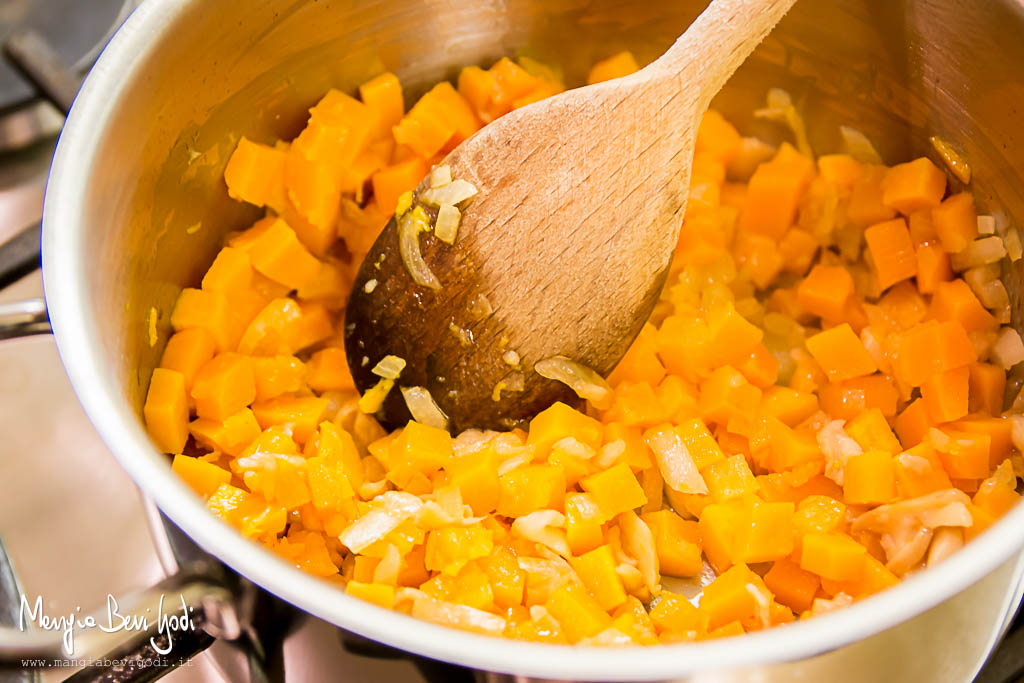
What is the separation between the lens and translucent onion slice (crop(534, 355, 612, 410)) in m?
1.58

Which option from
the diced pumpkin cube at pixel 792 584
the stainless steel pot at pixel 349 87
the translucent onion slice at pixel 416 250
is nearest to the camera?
the stainless steel pot at pixel 349 87

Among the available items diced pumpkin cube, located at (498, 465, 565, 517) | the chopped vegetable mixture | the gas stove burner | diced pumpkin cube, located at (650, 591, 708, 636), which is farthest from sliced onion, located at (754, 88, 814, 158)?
the gas stove burner

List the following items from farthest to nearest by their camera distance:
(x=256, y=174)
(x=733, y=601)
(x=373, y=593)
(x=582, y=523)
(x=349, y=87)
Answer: (x=349, y=87) < (x=256, y=174) < (x=582, y=523) < (x=733, y=601) < (x=373, y=593)

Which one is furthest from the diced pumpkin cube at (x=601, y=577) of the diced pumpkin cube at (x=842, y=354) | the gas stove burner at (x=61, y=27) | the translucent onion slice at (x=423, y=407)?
the gas stove burner at (x=61, y=27)

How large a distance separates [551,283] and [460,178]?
0.24 metres

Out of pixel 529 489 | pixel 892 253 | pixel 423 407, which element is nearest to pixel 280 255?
pixel 423 407

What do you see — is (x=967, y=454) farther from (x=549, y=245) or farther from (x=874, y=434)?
(x=549, y=245)

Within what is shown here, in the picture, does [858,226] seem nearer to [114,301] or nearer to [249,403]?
[249,403]

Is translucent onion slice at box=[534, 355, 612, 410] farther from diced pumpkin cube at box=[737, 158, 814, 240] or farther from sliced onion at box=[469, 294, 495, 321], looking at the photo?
diced pumpkin cube at box=[737, 158, 814, 240]

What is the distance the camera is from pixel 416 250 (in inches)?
61.2

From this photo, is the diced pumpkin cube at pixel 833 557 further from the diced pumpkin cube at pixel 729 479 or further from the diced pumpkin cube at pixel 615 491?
the diced pumpkin cube at pixel 615 491

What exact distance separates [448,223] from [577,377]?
1.17 feet

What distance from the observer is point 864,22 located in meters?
1.69

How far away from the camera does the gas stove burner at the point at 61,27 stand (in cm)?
195
